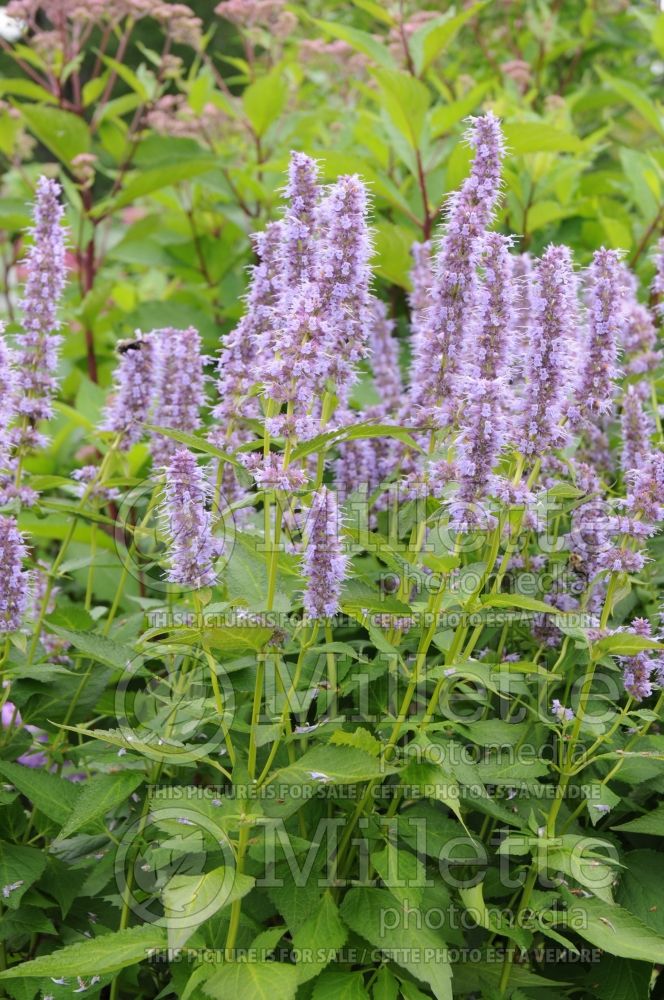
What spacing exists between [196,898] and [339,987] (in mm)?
535

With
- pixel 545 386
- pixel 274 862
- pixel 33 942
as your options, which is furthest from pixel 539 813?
pixel 33 942

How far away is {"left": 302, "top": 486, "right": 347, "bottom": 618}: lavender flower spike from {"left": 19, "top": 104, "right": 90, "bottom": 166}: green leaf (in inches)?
146

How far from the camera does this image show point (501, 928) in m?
2.58

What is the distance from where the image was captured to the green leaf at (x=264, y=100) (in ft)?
17.7

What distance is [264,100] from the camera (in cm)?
547

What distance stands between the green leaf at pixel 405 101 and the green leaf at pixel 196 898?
337 centimetres

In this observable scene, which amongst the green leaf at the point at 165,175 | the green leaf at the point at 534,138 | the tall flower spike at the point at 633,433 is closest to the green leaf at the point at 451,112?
the green leaf at the point at 534,138

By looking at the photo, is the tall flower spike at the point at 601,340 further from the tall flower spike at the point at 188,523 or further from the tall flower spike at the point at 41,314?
the tall flower spike at the point at 41,314

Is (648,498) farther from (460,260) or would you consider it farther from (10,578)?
(10,578)

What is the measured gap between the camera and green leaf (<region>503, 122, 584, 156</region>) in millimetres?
4547

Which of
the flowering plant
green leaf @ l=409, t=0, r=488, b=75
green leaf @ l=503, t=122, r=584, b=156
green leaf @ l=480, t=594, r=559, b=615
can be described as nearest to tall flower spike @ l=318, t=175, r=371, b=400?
the flowering plant

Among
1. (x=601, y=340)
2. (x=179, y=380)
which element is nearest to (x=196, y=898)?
(x=179, y=380)

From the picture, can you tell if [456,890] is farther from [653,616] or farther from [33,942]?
[33,942]

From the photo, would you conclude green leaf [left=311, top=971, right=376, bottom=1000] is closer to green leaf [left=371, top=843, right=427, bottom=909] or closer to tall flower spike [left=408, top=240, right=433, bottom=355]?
green leaf [left=371, top=843, right=427, bottom=909]
